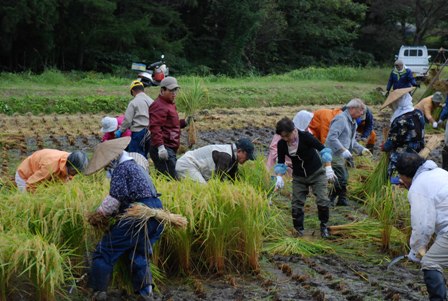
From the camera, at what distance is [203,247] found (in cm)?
552

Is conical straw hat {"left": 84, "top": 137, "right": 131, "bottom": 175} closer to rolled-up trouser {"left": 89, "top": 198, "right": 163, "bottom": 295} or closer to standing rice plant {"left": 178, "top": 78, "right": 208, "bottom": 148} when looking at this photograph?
rolled-up trouser {"left": 89, "top": 198, "right": 163, "bottom": 295}

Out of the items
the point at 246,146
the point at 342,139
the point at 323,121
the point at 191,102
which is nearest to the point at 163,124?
the point at 246,146

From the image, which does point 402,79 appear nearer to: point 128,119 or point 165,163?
point 128,119

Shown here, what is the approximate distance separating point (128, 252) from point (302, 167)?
2.27 metres

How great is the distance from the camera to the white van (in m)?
28.7

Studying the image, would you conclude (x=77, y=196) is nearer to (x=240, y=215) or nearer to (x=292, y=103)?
(x=240, y=215)

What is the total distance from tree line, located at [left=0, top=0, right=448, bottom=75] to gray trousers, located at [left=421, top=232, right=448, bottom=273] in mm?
17747

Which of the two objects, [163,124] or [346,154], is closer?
[163,124]

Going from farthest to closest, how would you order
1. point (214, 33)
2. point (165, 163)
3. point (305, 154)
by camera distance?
point (214, 33), point (165, 163), point (305, 154)

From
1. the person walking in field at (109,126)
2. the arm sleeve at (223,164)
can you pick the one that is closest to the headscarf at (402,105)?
the arm sleeve at (223,164)

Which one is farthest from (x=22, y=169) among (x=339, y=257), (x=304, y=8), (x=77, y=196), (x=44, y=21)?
(x=304, y=8)

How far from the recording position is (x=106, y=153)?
491cm

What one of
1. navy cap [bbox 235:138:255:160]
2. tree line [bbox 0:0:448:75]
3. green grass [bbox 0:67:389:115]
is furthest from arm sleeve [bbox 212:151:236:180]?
tree line [bbox 0:0:448:75]

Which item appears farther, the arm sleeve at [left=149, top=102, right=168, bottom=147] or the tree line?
the tree line
